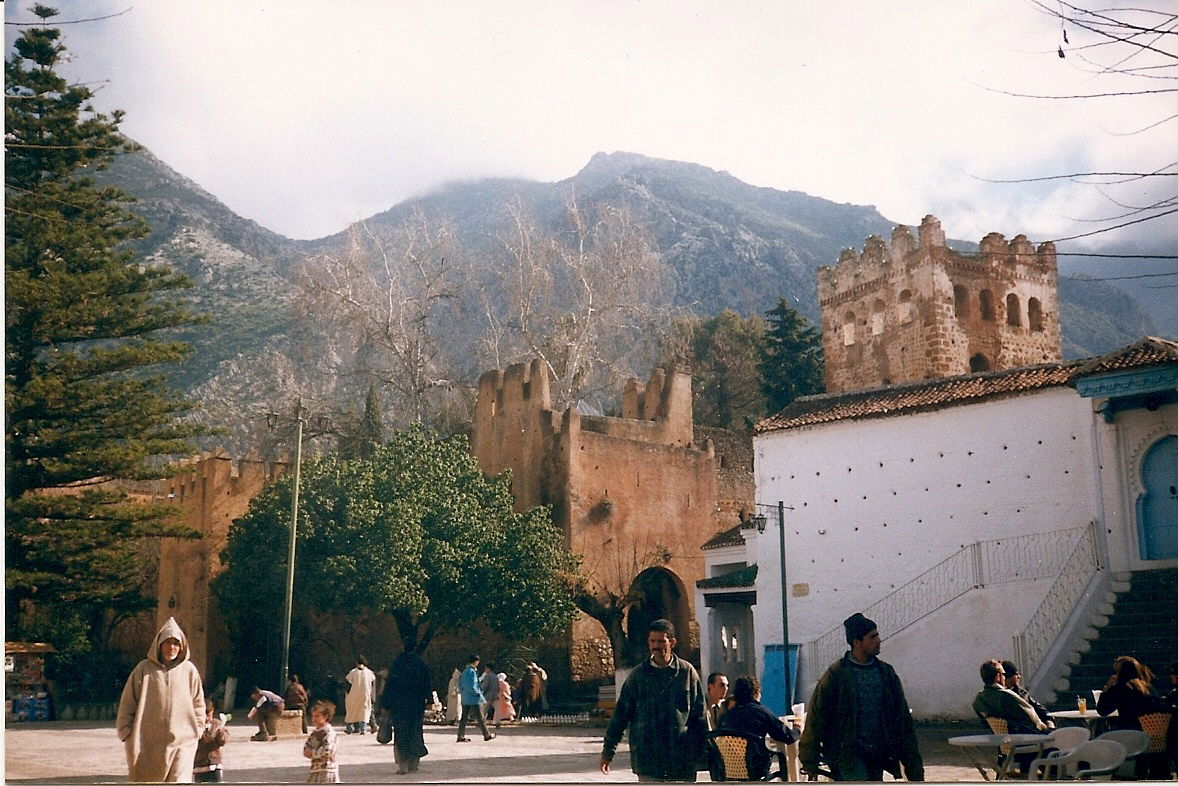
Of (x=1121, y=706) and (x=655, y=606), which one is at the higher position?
(x=655, y=606)

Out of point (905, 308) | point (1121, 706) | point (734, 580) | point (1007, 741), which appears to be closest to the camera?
point (1007, 741)

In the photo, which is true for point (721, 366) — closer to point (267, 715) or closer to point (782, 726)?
point (267, 715)

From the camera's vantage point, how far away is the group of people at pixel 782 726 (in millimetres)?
4207

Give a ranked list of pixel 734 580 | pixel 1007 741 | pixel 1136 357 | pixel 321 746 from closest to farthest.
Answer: pixel 1007 741, pixel 321 746, pixel 1136 357, pixel 734 580

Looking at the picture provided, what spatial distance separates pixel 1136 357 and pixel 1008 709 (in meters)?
5.48

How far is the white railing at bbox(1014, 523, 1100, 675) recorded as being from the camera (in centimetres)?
938

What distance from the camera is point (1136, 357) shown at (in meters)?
9.89

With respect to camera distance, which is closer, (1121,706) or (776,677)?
(1121,706)

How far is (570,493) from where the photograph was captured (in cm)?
1788

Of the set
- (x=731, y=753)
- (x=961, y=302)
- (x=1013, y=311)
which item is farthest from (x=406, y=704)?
(x=961, y=302)

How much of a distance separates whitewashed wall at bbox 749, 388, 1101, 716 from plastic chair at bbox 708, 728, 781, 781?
6098 millimetres

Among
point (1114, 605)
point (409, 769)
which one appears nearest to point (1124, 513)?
point (1114, 605)

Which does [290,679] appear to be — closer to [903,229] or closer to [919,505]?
[919,505]

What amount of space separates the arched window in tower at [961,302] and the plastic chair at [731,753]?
13835 millimetres
